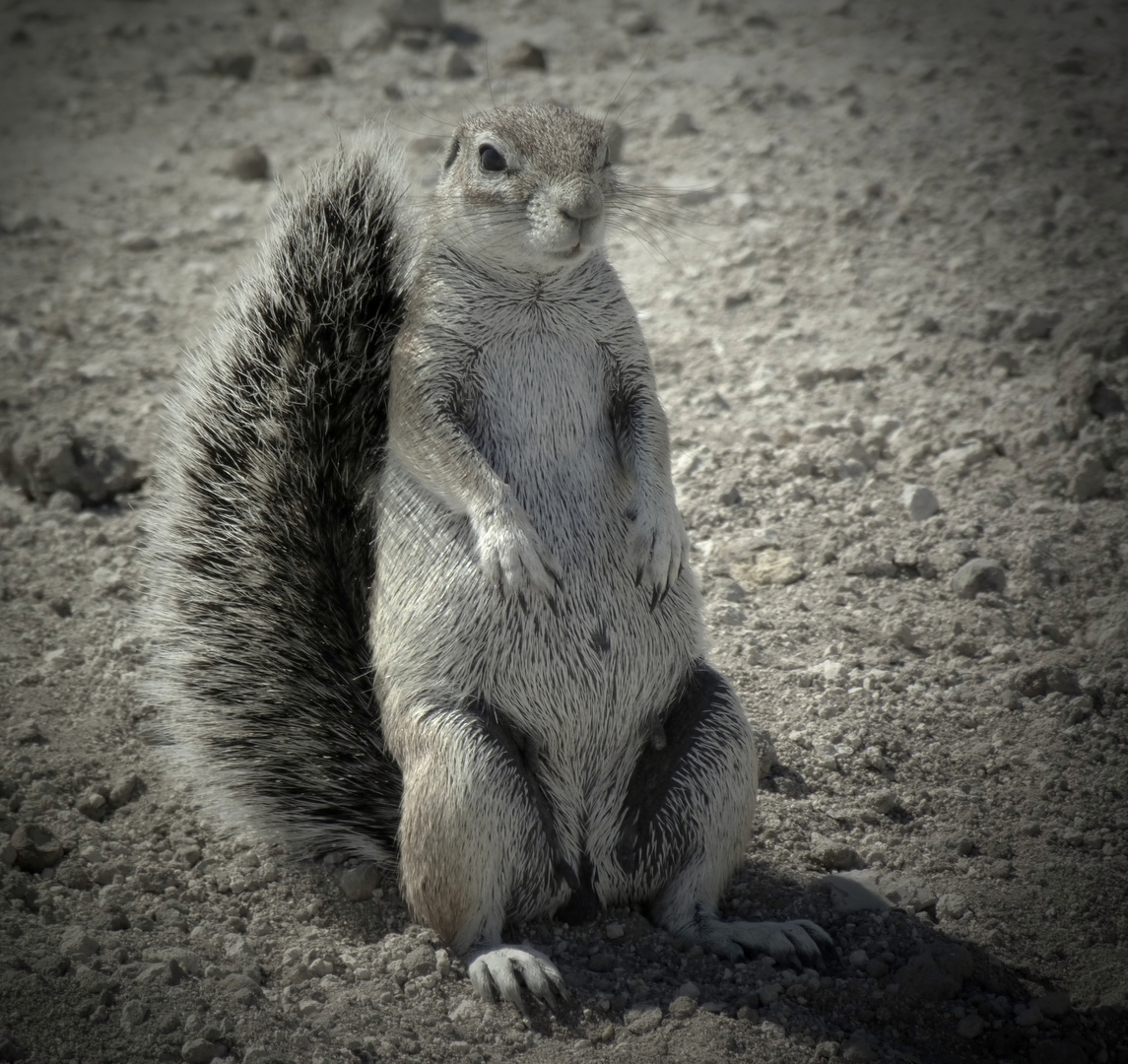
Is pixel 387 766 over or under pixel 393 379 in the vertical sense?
under

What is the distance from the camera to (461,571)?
3.67 m

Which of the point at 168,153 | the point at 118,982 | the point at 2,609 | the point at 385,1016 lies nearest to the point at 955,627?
the point at 385,1016

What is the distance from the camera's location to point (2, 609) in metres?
5.05

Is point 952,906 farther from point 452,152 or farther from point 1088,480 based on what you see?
point 452,152

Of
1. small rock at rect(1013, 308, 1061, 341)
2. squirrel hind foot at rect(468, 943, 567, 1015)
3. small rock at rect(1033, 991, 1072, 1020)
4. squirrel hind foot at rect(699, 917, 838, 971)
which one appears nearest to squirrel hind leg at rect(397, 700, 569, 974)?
squirrel hind foot at rect(468, 943, 567, 1015)

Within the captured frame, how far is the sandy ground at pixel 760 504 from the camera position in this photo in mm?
3406

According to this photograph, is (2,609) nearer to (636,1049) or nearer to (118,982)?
(118,982)

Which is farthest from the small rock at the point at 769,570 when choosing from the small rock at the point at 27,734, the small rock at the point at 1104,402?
the small rock at the point at 27,734

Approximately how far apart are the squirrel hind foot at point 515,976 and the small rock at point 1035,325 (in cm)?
413

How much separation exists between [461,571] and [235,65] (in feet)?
23.6

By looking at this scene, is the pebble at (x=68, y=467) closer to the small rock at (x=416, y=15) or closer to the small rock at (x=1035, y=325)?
the small rock at (x=1035, y=325)

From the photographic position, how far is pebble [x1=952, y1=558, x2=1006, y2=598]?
489cm

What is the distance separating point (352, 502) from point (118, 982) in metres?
1.56

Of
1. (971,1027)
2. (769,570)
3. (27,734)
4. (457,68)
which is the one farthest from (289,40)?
(971,1027)
